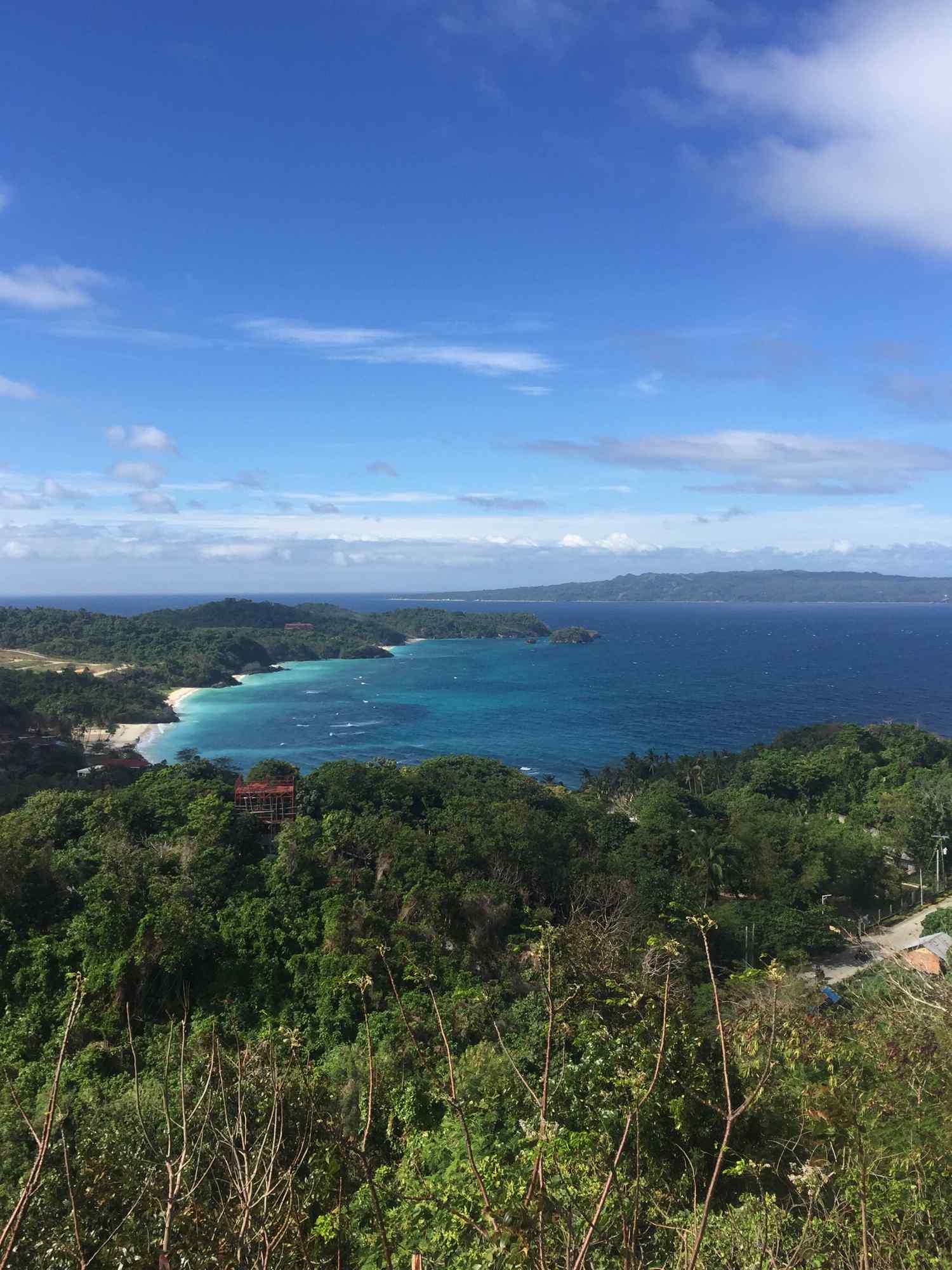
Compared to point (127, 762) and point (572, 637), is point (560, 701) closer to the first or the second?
point (127, 762)

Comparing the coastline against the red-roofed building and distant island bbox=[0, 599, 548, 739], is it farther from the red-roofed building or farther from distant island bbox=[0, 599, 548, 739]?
the red-roofed building

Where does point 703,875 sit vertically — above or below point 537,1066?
below

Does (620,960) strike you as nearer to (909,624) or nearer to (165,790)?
(165,790)

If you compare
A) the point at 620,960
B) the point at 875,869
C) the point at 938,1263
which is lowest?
the point at 875,869

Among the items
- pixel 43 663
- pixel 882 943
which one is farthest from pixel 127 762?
A: pixel 43 663

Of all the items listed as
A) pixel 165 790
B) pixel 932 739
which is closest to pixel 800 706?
pixel 932 739

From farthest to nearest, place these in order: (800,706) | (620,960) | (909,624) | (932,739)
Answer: (909,624), (800,706), (932,739), (620,960)

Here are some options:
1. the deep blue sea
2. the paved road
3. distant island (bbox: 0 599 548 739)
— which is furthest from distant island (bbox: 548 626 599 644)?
the paved road
